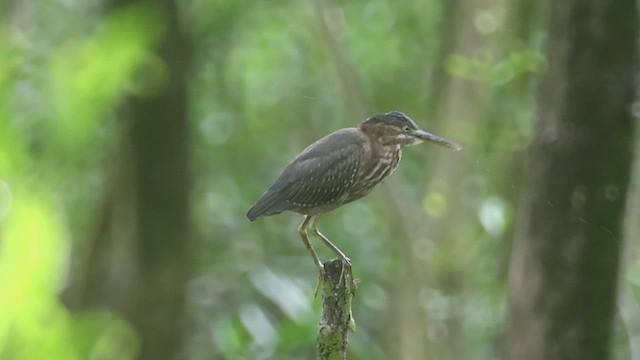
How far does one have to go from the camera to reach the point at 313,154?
8.08ft

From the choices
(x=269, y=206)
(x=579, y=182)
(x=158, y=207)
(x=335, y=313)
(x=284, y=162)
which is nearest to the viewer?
(x=335, y=313)

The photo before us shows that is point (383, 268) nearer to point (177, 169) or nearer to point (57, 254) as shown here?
point (177, 169)

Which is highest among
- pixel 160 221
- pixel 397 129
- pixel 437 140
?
pixel 160 221

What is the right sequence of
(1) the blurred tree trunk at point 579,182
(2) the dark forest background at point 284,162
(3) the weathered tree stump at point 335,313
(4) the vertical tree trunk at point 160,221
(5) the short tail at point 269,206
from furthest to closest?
1. (4) the vertical tree trunk at point 160,221
2. (1) the blurred tree trunk at point 579,182
3. (5) the short tail at point 269,206
4. (3) the weathered tree stump at point 335,313
5. (2) the dark forest background at point 284,162

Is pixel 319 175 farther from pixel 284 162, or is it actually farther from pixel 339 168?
pixel 284 162

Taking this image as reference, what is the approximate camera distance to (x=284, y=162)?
6949mm

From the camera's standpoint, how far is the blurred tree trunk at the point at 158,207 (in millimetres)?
4148

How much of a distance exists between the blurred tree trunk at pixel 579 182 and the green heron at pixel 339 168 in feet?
3.14

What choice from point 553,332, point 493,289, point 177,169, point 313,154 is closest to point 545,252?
point 553,332

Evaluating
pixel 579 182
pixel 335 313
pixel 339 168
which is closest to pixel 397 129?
pixel 339 168

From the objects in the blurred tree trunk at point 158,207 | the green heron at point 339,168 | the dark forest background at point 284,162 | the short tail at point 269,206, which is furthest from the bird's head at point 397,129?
the blurred tree trunk at point 158,207

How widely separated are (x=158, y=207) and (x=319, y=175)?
6.03 feet

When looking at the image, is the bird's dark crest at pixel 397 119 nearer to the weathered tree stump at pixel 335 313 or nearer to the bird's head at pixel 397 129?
the bird's head at pixel 397 129

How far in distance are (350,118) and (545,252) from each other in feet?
7.44
